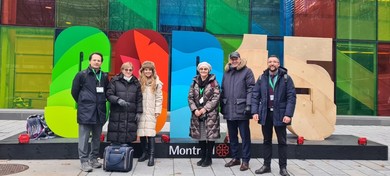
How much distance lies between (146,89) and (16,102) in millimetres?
9686

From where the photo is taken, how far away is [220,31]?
1511 centimetres

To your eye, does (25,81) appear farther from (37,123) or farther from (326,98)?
(326,98)

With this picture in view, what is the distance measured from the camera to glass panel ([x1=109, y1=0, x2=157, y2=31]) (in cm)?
1480

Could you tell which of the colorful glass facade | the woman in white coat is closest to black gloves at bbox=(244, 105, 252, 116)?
the woman in white coat

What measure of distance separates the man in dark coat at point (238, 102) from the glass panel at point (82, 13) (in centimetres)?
919

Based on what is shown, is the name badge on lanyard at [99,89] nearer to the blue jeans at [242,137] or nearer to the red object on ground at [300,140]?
the blue jeans at [242,137]

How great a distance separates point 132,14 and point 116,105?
8.94 metres

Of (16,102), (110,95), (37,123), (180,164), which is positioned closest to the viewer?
(110,95)

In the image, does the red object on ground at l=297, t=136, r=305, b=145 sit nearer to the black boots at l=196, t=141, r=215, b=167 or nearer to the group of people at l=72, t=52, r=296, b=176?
the group of people at l=72, t=52, r=296, b=176

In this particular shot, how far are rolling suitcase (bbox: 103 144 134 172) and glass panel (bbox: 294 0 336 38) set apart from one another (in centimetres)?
1093

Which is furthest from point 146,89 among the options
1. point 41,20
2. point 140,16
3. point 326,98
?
point 41,20

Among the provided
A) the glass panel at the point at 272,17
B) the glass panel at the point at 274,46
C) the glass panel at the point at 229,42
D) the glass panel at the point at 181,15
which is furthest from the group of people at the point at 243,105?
the glass panel at the point at 272,17

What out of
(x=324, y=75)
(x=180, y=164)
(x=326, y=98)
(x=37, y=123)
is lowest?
(x=180, y=164)

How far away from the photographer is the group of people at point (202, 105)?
6.25 metres
